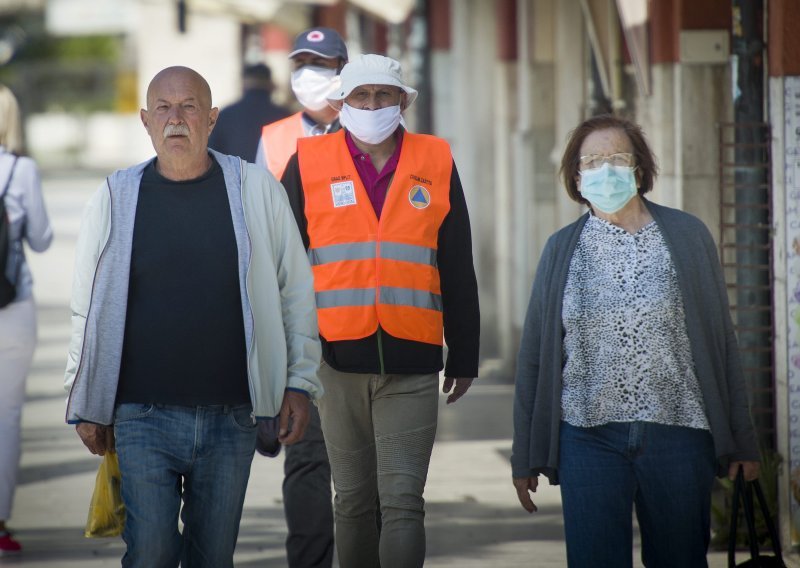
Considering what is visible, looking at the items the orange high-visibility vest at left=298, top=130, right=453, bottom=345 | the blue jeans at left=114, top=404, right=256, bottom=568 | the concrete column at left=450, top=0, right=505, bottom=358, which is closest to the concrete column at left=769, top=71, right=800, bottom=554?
the orange high-visibility vest at left=298, top=130, right=453, bottom=345

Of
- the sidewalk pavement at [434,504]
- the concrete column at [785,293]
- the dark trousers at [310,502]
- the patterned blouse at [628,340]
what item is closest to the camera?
the patterned blouse at [628,340]

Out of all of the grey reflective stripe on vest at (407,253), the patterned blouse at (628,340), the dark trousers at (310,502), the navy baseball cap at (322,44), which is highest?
the navy baseball cap at (322,44)

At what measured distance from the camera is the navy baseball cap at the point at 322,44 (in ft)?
22.0

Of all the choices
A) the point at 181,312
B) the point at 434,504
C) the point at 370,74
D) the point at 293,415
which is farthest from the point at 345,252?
the point at 434,504

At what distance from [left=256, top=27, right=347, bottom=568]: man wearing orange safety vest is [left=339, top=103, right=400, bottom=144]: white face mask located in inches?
35.7

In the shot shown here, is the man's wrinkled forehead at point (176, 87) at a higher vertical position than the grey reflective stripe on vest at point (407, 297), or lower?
higher

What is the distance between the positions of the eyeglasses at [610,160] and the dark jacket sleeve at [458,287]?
2.38 ft

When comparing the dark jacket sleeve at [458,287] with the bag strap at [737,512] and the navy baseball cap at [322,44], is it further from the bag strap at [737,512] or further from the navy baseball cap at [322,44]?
the navy baseball cap at [322,44]

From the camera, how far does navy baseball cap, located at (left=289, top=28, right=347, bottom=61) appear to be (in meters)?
6.70

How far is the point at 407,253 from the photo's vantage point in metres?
5.34

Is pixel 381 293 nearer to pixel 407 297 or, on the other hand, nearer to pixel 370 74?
pixel 407 297

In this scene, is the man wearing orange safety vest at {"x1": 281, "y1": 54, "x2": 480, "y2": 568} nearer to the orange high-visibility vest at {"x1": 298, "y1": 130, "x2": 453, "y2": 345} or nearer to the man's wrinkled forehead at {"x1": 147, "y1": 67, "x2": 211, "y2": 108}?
the orange high-visibility vest at {"x1": 298, "y1": 130, "x2": 453, "y2": 345}

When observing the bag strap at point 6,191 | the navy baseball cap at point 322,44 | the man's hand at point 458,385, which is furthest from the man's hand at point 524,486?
the bag strap at point 6,191

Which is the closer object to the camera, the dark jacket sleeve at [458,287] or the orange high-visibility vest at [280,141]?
the dark jacket sleeve at [458,287]
